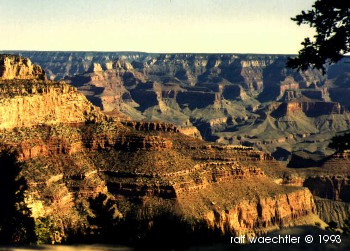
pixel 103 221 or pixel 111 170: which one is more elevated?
pixel 111 170

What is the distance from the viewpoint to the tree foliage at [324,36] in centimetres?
3819

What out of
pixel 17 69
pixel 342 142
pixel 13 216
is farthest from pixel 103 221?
pixel 17 69

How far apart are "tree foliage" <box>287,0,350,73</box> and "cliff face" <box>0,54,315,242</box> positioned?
52448 mm

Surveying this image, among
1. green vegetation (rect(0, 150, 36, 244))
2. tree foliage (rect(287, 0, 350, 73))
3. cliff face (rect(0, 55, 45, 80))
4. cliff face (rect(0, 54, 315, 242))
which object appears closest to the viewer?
tree foliage (rect(287, 0, 350, 73))

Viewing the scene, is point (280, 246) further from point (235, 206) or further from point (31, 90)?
point (31, 90)

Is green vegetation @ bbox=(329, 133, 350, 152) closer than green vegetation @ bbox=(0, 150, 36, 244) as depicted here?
Yes

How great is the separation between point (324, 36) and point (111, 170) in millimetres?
66342

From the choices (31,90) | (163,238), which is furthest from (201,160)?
(163,238)

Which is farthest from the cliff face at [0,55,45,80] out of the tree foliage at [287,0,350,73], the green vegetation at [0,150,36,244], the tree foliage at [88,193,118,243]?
the tree foliage at [287,0,350,73]

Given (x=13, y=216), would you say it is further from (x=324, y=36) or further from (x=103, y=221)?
(x=324, y=36)

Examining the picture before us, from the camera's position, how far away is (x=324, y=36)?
39.0 metres

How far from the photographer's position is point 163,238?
37.6m

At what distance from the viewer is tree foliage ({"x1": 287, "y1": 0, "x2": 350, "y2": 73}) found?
38.2m

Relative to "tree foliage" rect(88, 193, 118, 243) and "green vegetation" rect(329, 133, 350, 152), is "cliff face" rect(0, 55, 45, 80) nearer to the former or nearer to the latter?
"tree foliage" rect(88, 193, 118, 243)
